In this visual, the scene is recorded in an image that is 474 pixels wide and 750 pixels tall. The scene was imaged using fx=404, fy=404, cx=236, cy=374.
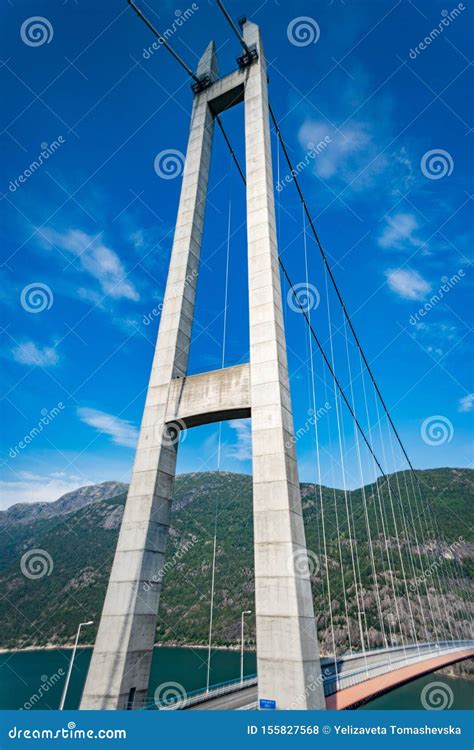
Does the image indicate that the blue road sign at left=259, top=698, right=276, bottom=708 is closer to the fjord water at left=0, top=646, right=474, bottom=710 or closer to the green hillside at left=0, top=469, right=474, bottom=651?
the fjord water at left=0, top=646, right=474, bottom=710

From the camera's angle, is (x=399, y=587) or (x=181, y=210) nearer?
(x=181, y=210)

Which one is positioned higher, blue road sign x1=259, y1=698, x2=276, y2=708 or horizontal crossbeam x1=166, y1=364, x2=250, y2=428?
horizontal crossbeam x1=166, y1=364, x2=250, y2=428

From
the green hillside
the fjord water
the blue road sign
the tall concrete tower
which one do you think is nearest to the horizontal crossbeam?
the tall concrete tower

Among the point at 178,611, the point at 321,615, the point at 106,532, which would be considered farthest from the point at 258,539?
the point at 106,532

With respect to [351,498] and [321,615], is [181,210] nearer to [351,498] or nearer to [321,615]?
[321,615]

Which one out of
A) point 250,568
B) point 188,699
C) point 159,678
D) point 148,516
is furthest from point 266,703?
point 250,568
